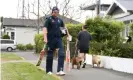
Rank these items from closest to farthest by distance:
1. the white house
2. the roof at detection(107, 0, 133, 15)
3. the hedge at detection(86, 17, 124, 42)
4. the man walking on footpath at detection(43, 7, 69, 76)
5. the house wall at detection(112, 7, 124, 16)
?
the man walking on footpath at detection(43, 7, 69, 76) → the hedge at detection(86, 17, 124, 42) → the white house → the roof at detection(107, 0, 133, 15) → the house wall at detection(112, 7, 124, 16)

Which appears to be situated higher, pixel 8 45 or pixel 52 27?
pixel 52 27

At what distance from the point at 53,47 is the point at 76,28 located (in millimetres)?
11360

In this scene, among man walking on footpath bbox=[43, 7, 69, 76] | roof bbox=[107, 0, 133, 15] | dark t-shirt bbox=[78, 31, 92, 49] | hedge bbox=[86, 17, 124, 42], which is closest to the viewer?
man walking on footpath bbox=[43, 7, 69, 76]

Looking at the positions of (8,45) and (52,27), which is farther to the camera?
(8,45)

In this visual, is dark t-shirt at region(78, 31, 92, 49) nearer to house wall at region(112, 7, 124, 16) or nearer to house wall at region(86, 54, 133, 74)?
house wall at region(86, 54, 133, 74)

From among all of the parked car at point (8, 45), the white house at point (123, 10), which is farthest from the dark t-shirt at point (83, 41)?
the parked car at point (8, 45)

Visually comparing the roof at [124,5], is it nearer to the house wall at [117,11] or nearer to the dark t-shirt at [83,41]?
the house wall at [117,11]

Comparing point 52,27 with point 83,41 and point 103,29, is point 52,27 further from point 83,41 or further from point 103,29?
point 103,29

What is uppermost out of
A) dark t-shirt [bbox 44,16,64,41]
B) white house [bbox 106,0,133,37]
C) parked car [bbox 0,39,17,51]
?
white house [bbox 106,0,133,37]

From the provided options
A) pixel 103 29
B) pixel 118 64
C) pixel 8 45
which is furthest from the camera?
pixel 8 45

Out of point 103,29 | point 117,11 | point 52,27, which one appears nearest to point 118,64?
point 52,27

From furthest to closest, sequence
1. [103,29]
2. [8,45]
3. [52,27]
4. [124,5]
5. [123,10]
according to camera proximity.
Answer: [8,45] → [124,5] → [123,10] → [103,29] → [52,27]

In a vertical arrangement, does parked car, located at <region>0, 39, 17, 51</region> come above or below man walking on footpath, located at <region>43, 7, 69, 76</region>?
below

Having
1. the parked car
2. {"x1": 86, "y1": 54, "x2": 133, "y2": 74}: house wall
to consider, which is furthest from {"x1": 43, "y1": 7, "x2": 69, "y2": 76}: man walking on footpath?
the parked car
